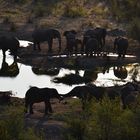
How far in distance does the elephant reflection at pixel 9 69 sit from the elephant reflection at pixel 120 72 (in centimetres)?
473

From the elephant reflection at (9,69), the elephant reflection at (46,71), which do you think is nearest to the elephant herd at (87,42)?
the elephant reflection at (46,71)

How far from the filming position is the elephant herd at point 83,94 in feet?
61.9

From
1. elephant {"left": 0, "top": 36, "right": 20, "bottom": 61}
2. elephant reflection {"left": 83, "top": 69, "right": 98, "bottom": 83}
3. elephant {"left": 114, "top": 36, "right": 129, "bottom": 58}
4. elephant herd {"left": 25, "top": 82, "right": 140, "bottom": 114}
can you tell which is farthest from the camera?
elephant {"left": 114, "top": 36, "right": 129, "bottom": 58}

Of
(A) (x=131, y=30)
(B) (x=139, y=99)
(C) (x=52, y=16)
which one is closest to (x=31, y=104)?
(B) (x=139, y=99)

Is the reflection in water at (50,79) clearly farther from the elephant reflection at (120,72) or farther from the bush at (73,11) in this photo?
the bush at (73,11)

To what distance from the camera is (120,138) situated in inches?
568

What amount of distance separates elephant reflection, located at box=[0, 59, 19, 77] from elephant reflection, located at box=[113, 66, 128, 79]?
186 inches

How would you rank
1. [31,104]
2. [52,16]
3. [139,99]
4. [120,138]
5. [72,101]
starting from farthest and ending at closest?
[52,16], [72,101], [31,104], [139,99], [120,138]

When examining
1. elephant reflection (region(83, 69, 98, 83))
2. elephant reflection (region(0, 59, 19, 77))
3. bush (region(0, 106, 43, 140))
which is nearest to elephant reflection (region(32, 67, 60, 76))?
elephant reflection (region(0, 59, 19, 77))

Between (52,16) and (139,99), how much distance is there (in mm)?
25540

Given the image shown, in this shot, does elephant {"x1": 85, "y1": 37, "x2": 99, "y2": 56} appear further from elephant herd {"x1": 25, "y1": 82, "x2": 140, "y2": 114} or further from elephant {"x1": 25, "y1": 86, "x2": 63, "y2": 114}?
elephant {"x1": 25, "y1": 86, "x2": 63, "y2": 114}

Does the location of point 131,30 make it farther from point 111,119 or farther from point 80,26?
point 111,119

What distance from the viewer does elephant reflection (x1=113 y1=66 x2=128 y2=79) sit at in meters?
26.3

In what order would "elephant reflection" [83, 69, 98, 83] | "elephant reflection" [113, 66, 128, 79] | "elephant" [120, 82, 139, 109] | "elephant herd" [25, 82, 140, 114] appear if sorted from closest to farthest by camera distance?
"elephant" [120, 82, 139, 109]
"elephant herd" [25, 82, 140, 114]
"elephant reflection" [83, 69, 98, 83]
"elephant reflection" [113, 66, 128, 79]
